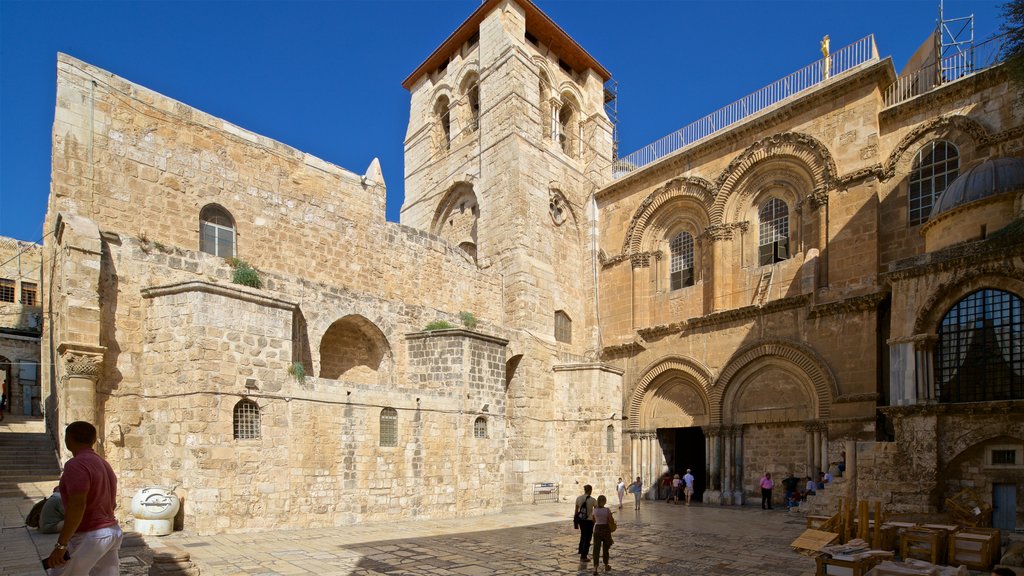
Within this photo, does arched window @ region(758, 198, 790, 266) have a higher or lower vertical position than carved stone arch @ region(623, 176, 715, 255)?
lower

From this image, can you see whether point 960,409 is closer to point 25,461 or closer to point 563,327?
point 563,327

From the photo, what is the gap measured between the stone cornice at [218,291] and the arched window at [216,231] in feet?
9.49

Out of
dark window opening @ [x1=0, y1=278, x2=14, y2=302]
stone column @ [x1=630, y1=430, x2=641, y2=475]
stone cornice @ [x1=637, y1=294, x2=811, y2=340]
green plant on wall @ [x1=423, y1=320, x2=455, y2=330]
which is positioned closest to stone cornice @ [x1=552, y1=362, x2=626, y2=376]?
stone cornice @ [x1=637, y1=294, x2=811, y2=340]

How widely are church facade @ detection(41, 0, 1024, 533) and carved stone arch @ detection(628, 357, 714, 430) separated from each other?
108 mm

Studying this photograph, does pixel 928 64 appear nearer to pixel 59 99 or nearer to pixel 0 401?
pixel 59 99

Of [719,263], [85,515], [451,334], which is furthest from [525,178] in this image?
[85,515]

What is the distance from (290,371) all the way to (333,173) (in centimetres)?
676

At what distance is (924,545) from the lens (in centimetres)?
871

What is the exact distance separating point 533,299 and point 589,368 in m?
2.91

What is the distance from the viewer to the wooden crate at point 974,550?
840cm

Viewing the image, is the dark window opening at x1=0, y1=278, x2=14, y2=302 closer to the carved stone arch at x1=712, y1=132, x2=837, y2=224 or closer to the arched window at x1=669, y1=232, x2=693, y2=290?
the arched window at x1=669, y1=232, x2=693, y2=290

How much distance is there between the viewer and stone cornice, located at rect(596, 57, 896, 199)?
54.0 feet

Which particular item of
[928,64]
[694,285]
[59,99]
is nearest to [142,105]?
[59,99]

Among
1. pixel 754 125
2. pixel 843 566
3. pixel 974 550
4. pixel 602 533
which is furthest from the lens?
pixel 754 125
